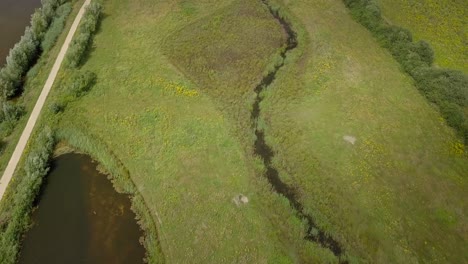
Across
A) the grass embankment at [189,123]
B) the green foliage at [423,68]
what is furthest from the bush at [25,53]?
the green foliage at [423,68]

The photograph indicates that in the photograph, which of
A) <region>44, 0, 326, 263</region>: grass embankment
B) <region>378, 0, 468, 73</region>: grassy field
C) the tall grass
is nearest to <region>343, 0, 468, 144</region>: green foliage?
<region>378, 0, 468, 73</region>: grassy field

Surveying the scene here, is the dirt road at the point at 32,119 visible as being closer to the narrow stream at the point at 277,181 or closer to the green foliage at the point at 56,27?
the green foliage at the point at 56,27

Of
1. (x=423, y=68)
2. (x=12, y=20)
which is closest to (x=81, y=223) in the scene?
(x=12, y=20)

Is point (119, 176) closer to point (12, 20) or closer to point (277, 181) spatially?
point (277, 181)

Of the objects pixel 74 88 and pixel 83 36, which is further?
pixel 83 36

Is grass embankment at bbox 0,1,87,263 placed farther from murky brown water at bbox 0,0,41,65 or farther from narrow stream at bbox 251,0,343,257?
narrow stream at bbox 251,0,343,257

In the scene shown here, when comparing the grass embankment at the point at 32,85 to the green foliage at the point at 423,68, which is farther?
the green foliage at the point at 423,68

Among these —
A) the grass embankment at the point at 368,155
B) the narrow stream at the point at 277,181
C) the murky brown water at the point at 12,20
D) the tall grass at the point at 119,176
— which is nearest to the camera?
the tall grass at the point at 119,176
